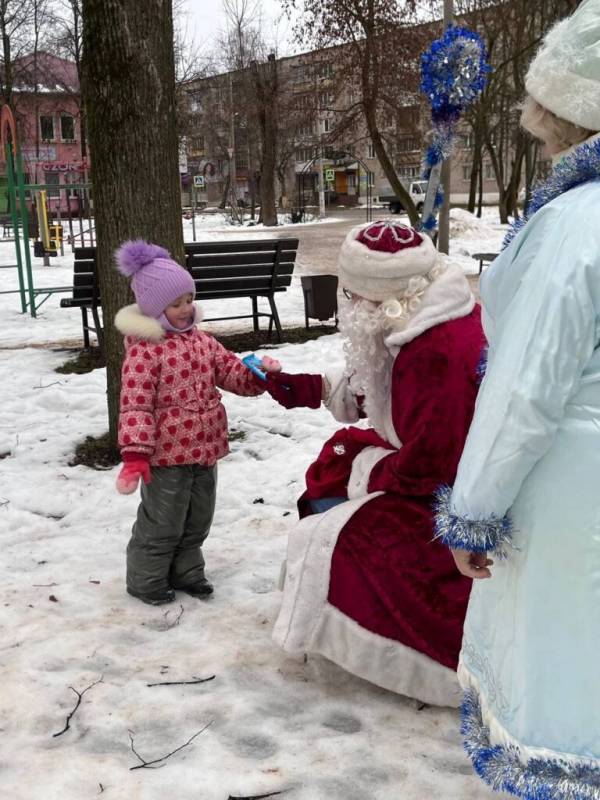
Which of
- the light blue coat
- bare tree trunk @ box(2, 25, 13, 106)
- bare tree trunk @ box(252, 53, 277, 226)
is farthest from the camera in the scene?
bare tree trunk @ box(252, 53, 277, 226)

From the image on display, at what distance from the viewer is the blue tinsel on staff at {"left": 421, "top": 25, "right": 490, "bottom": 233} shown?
3.23m

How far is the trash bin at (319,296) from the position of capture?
362 inches

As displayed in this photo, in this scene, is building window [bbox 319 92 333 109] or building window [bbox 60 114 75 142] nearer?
building window [bbox 319 92 333 109]

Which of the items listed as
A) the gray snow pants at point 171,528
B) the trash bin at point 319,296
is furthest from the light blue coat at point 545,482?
the trash bin at point 319,296

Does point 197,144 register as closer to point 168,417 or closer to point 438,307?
point 168,417

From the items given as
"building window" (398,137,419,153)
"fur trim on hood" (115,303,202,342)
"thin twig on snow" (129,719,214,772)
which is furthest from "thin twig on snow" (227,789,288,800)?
"building window" (398,137,419,153)

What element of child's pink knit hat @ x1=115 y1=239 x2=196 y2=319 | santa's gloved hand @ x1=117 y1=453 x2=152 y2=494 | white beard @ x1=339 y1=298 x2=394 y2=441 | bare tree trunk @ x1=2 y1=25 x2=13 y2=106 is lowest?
santa's gloved hand @ x1=117 y1=453 x2=152 y2=494

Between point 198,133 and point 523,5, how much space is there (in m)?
29.0

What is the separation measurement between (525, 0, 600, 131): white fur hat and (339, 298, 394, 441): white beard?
43.8 inches

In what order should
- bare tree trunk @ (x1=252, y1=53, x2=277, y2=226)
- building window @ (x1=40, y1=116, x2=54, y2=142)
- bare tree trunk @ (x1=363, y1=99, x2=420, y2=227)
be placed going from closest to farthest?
bare tree trunk @ (x1=363, y1=99, x2=420, y2=227) < bare tree trunk @ (x1=252, y1=53, x2=277, y2=226) < building window @ (x1=40, y1=116, x2=54, y2=142)

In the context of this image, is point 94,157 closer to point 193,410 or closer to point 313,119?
point 193,410

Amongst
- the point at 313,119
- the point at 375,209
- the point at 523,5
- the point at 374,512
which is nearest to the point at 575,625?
the point at 374,512

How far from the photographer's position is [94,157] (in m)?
4.77

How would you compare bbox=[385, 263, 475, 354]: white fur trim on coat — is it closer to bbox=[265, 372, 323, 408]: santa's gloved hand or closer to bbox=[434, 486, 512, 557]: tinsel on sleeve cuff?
bbox=[265, 372, 323, 408]: santa's gloved hand
